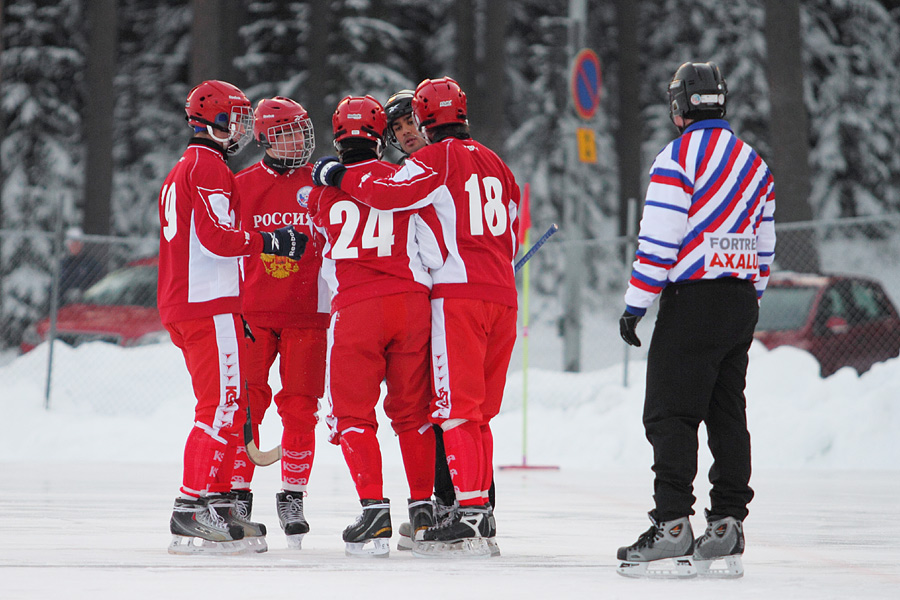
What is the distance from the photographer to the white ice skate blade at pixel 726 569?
181 inches

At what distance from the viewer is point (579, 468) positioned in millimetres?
10547

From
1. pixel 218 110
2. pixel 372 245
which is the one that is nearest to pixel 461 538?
pixel 372 245

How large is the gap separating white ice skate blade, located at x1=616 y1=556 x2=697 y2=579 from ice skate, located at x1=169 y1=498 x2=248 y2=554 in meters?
1.70

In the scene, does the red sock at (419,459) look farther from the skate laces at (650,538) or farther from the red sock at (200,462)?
the skate laces at (650,538)

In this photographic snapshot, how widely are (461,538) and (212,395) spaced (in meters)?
1.24

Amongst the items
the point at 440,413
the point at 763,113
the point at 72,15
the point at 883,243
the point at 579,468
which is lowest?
the point at 579,468

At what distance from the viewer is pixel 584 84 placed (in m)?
13.2

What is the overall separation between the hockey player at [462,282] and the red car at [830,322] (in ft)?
25.8

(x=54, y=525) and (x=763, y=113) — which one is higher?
(x=763, y=113)

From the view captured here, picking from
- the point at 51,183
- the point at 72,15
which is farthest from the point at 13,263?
the point at 72,15

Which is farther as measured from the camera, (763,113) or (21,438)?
(763,113)

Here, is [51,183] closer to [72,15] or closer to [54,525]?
[72,15]

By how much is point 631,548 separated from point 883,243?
843 inches

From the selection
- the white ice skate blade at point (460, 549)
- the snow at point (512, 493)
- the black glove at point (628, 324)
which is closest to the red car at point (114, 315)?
the snow at point (512, 493)
